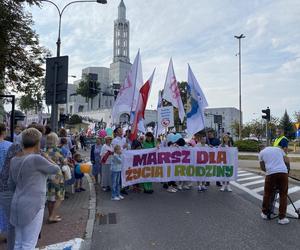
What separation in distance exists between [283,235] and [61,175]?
4116mm

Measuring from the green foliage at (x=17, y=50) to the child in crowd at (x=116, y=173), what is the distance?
24.6 ft

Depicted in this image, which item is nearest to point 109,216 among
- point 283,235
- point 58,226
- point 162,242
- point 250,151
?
point 58,226

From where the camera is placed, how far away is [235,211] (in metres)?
7.99

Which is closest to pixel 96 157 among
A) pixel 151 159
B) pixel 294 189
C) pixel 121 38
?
pixel 151 159

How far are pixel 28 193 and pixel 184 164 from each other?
720 centimetres

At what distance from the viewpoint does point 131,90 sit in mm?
11547

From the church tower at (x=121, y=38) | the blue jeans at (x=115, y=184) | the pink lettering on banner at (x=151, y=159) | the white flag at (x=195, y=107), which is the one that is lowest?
the blue jeans at (x=115, y=184)

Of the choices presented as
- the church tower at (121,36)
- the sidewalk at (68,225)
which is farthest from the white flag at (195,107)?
the church tower at (121,36)

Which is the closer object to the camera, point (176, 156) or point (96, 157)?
point (176, 156)

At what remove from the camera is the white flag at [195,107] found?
11.7 meters

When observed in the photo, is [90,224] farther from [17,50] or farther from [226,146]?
[17,50]

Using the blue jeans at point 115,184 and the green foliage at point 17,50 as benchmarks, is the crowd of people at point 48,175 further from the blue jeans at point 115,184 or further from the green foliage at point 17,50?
the green foliage at point 17,50

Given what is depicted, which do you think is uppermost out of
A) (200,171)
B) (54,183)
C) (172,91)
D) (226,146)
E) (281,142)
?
(172,91)

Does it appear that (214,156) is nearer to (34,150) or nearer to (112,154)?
(112,154)
